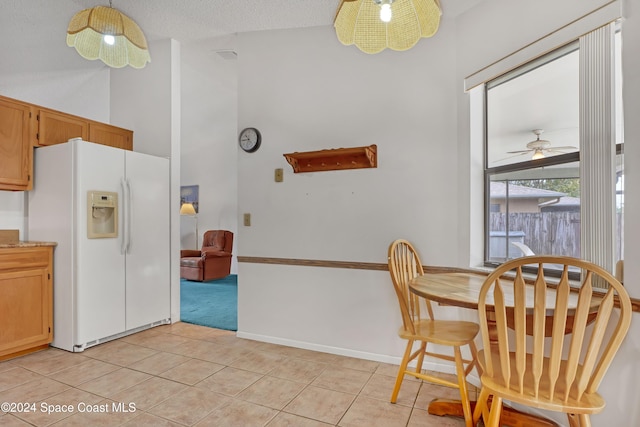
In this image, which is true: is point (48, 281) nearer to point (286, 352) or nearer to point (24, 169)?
point (24, 169)

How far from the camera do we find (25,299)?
9.16ft

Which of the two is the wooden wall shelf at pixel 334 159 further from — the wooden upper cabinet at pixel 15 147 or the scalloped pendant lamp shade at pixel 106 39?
the wooden upper cabinet at pixel 15 147

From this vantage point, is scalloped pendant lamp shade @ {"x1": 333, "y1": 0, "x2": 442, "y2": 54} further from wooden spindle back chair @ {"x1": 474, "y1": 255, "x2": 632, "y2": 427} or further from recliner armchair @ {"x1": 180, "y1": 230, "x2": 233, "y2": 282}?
recliner armchair @ {"x1": 180, "y1": 230, "x2": 233, "y2": 282}

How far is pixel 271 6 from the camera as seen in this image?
282 cm

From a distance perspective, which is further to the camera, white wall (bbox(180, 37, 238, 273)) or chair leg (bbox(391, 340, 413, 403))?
white wall (bbox(180, 37, 238, 273))

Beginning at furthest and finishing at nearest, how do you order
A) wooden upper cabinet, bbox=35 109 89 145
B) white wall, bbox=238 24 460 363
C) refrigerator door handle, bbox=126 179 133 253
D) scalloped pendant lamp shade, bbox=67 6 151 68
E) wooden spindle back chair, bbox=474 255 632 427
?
refrigerator door handle, bbox=126 179 133 253
wooden upper cabinet, bbox=35 109 89 145
white wall, bbox=238 24 460 363
scalloped pendant lamp shade, bbox=67 6 151 68
wooden spindle back chair, bbox=474 255 632 427

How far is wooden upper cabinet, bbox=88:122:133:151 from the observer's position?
365 cm

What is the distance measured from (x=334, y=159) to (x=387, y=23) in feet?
4.02

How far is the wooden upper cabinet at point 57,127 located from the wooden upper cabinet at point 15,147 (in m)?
0.11

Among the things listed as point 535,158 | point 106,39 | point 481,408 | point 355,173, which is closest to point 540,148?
point 535,158

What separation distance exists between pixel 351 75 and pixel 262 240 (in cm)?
162

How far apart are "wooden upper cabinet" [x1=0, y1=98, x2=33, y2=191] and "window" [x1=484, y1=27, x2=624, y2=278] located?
3.76 m

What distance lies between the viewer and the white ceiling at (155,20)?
287 centimetres

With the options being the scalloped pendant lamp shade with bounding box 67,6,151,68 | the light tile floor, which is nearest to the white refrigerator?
the light tile floor
